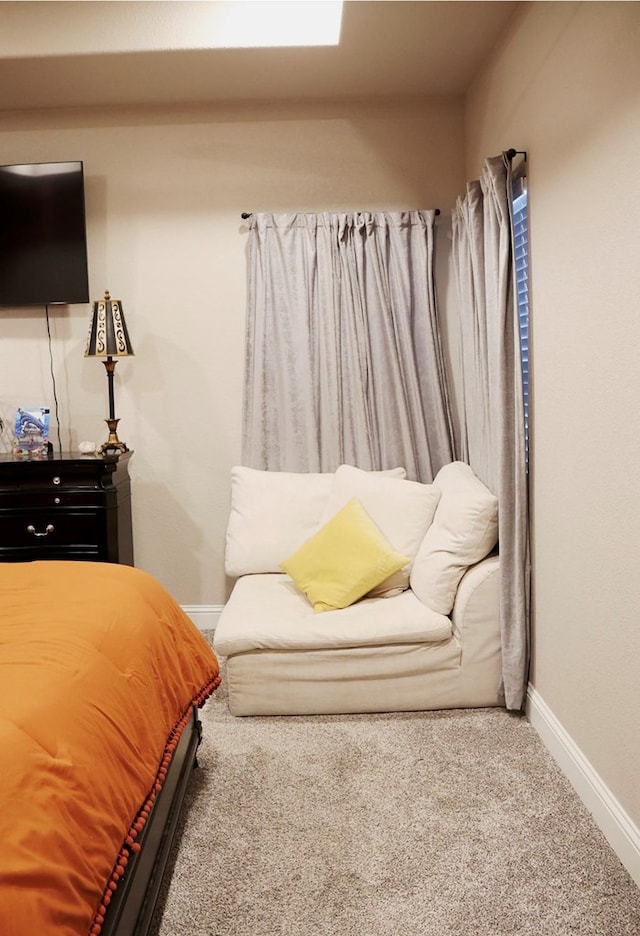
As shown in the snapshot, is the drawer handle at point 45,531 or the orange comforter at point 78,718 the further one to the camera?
the drawer handle at point 45,531

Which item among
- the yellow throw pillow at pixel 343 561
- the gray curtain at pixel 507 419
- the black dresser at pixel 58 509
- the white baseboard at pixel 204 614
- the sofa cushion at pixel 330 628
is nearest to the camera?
the gray curtain at pixel 507 419

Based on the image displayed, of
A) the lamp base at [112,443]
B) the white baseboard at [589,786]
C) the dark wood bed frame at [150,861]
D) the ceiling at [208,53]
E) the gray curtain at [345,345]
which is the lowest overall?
the white baseboard at [589,786]

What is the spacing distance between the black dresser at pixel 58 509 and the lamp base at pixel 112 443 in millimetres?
112

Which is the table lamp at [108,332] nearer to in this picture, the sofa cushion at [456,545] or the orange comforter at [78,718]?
the orange comforter at [78,718]

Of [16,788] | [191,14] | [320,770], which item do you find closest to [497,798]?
[320,770]

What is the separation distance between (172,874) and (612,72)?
8.36ft

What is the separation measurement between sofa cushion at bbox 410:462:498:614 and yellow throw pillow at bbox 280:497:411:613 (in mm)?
130

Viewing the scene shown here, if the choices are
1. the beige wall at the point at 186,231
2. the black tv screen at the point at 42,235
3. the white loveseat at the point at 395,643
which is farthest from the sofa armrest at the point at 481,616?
the black tv screen at the point at 42,235

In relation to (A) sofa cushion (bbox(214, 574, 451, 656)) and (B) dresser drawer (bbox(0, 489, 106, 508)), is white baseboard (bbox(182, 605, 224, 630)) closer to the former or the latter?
(B) dresser drawer (bbox(0, 489, 106, 508))

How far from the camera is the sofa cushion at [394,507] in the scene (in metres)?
3.44

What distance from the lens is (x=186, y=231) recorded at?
4164mm

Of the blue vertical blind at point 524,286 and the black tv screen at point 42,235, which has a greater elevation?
the black tv screen at point 42,235

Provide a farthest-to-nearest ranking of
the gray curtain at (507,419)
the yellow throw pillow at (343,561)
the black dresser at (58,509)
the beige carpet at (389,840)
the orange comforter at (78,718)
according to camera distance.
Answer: the black dresser at (58,509), the yellow throw pillow at (343,561), the gray curtain at (507,419), the beige carpet at (389,840), the orange comforter at (78,718)

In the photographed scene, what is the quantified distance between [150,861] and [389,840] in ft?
2.37
